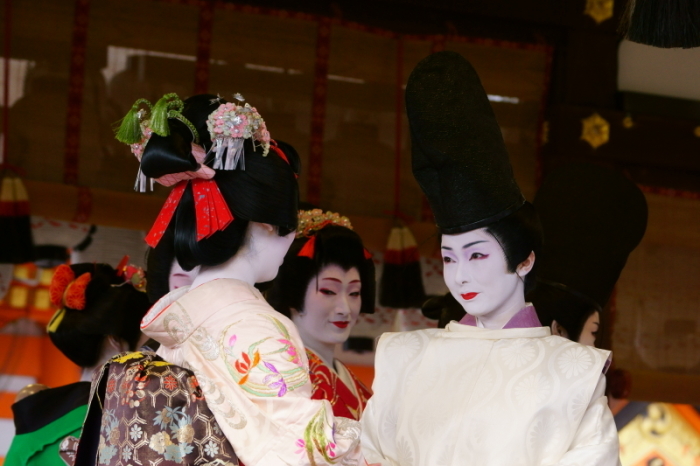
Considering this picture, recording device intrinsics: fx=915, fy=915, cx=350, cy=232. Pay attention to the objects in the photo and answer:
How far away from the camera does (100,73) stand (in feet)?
14.7

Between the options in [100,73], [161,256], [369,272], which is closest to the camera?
[161,256]

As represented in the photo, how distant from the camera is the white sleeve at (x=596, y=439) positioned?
2.23 metres

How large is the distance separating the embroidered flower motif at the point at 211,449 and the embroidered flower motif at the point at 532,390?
0.78 meters

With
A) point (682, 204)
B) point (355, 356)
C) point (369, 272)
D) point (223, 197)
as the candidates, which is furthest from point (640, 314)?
point (223, 197)

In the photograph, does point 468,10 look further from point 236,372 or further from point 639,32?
point 236,372

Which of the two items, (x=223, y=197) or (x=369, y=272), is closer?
(x=223, y=197)

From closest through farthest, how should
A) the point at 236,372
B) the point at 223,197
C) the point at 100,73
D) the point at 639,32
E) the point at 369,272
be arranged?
the point at 236,372, the point at 223,197, the point at 639,32, the point at 369,272, the point at 100,73

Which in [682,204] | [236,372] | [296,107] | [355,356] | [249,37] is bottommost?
[355,356]

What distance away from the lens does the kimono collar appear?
7.54 ft

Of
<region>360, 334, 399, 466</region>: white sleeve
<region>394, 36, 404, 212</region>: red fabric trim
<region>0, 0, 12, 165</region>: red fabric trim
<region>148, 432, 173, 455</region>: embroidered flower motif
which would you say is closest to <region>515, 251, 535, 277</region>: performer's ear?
<region>360, 334, 399, 466</region>: white sleeve

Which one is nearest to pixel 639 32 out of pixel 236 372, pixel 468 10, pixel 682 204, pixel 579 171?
pixel 579 171

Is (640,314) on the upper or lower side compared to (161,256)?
lower

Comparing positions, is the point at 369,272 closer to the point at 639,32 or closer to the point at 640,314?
the point at 639,32

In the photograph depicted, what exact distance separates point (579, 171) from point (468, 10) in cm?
184
